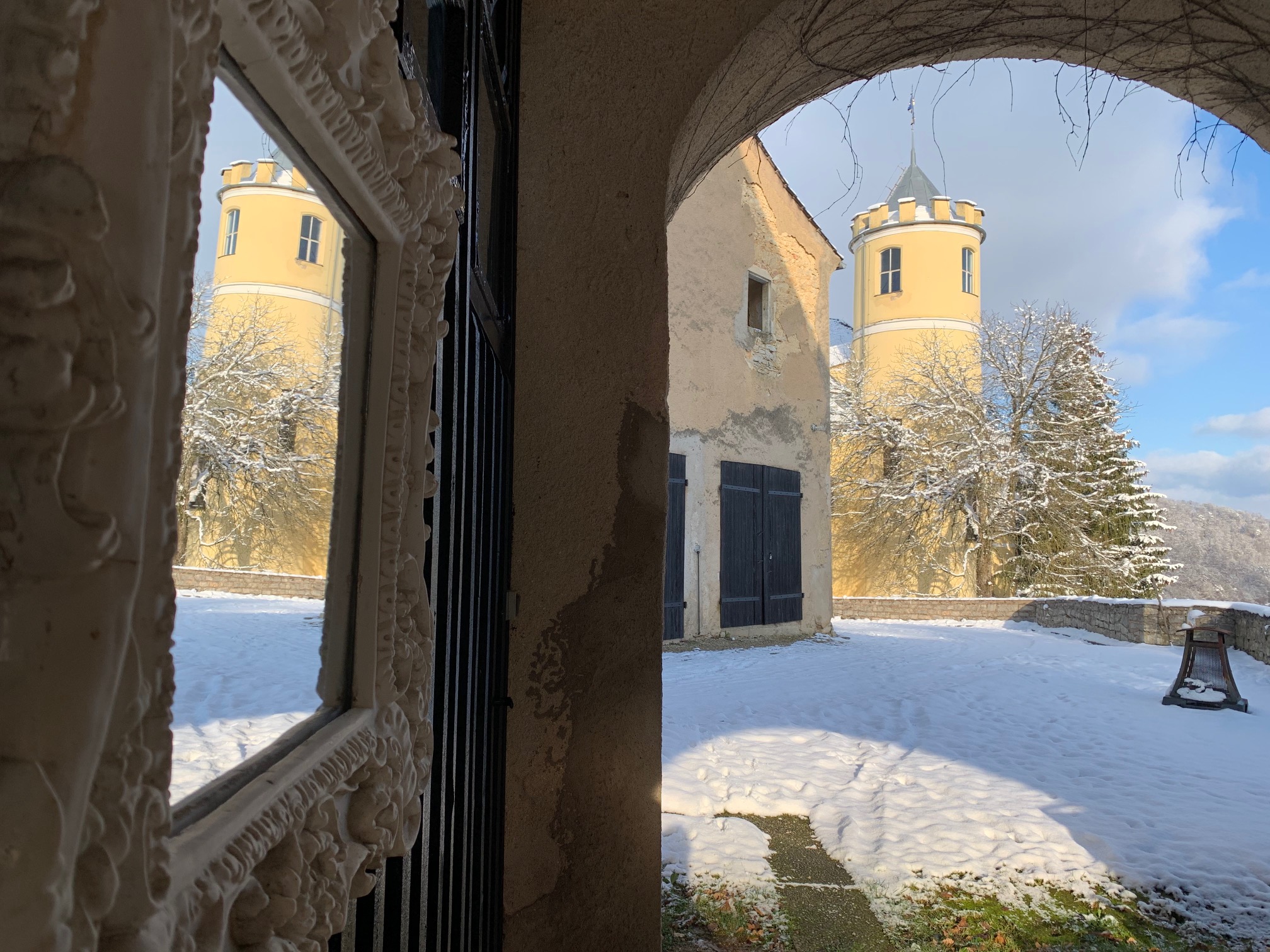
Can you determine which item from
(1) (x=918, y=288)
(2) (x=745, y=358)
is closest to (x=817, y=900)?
(2) (x=745, y=358)

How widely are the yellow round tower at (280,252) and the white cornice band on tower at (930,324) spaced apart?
20.3 metres

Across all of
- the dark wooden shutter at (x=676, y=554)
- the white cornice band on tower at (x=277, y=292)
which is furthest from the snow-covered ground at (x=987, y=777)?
the white cornice band on tower at (x=277, y=292)

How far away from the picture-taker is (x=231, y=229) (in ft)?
1.91

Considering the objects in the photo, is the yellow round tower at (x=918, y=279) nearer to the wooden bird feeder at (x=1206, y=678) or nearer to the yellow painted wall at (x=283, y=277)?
the wooden bird feeder at (x=1206, y=678)

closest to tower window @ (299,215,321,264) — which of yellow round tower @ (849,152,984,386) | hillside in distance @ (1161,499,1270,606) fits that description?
yellow round tower @ (849,152,984,386)

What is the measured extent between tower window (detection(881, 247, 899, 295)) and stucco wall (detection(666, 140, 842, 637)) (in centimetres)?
908

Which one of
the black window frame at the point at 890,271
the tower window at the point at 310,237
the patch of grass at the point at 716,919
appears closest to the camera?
the tower window at the point at 310,237

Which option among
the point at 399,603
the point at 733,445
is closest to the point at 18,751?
the point at 399,603

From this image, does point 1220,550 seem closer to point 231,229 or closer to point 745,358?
point 745,358

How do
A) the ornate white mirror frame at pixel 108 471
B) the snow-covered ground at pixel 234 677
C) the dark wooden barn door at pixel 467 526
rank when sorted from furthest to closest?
1. the dark wooden barn door at pixel 467 526
2. the snow-covered ground at pixel 234 677
3. the ornate white mirror frame at pixel 108 471

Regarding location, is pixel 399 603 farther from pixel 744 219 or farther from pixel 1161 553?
pixel 1161 553

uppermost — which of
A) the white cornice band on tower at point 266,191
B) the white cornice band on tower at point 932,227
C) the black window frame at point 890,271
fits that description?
the white cornice band on tower at point 932,227

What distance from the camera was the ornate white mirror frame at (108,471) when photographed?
35cm

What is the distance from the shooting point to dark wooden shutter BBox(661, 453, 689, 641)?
915 cm
